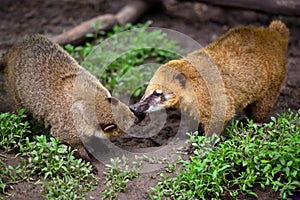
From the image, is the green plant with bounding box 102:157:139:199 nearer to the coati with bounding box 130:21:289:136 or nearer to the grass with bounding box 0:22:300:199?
the grass with bounding box 0:22:300:199

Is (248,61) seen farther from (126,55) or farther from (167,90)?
(126,55)

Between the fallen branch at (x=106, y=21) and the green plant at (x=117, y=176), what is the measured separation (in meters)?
2.77

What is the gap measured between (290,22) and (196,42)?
1477 mm

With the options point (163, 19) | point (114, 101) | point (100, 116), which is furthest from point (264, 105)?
point (163, 19)

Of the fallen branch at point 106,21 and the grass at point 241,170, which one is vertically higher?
the fallen branch at point 106,21

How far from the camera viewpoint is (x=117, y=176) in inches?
179

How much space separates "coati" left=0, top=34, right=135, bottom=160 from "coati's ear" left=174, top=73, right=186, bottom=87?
2.09 ft

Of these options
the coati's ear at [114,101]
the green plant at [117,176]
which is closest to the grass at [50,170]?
the green plant at [117,176]

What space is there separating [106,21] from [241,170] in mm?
3963

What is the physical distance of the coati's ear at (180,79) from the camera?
504 centimetres

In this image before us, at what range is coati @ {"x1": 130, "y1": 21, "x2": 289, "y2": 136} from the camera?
502cm

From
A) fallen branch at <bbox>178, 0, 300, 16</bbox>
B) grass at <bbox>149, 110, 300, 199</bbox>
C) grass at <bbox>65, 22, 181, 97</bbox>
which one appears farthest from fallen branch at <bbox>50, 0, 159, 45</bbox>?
grass at <bbox>149, 110, 300, 199</bbox>

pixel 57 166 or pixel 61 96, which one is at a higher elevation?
pixel 61 96

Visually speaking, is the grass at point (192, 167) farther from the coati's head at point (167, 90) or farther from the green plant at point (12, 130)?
the coati's head at point (167, 90)
